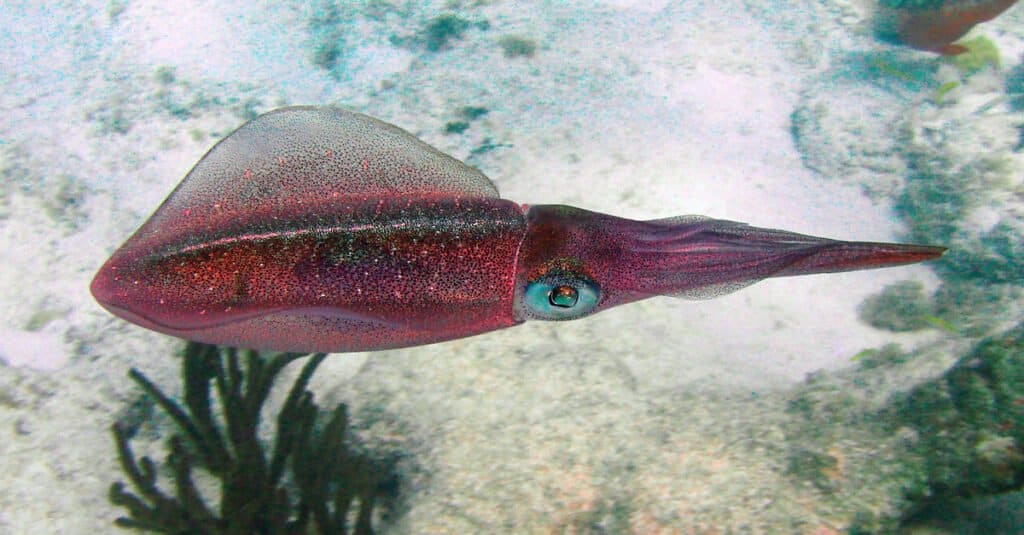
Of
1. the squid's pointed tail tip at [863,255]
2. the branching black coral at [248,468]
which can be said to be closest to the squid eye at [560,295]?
the squid's pointed tail tip at [863,255]

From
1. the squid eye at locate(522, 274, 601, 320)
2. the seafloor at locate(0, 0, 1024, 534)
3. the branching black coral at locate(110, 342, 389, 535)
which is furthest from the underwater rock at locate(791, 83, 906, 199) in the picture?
the branching black coral at locate(110, 342, 389, 535)

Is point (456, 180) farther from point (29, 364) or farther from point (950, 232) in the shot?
point (950, 232)

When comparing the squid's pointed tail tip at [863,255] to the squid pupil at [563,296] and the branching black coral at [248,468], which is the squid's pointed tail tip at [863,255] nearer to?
the squid pupil at [563,296]

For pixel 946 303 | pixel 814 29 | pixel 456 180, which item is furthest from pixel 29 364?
pixel 814 29

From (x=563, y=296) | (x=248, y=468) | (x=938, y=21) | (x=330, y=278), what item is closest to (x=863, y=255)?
(x=563, y=296)

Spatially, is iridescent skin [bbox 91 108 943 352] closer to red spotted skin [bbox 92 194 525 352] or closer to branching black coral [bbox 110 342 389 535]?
red spotted skin [bbox 92 194 525 352]

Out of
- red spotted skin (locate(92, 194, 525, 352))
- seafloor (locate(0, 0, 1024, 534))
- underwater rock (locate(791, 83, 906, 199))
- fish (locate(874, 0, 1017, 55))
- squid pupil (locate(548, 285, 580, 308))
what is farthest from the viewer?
fish (locate(874, 0, 1017, 55))
